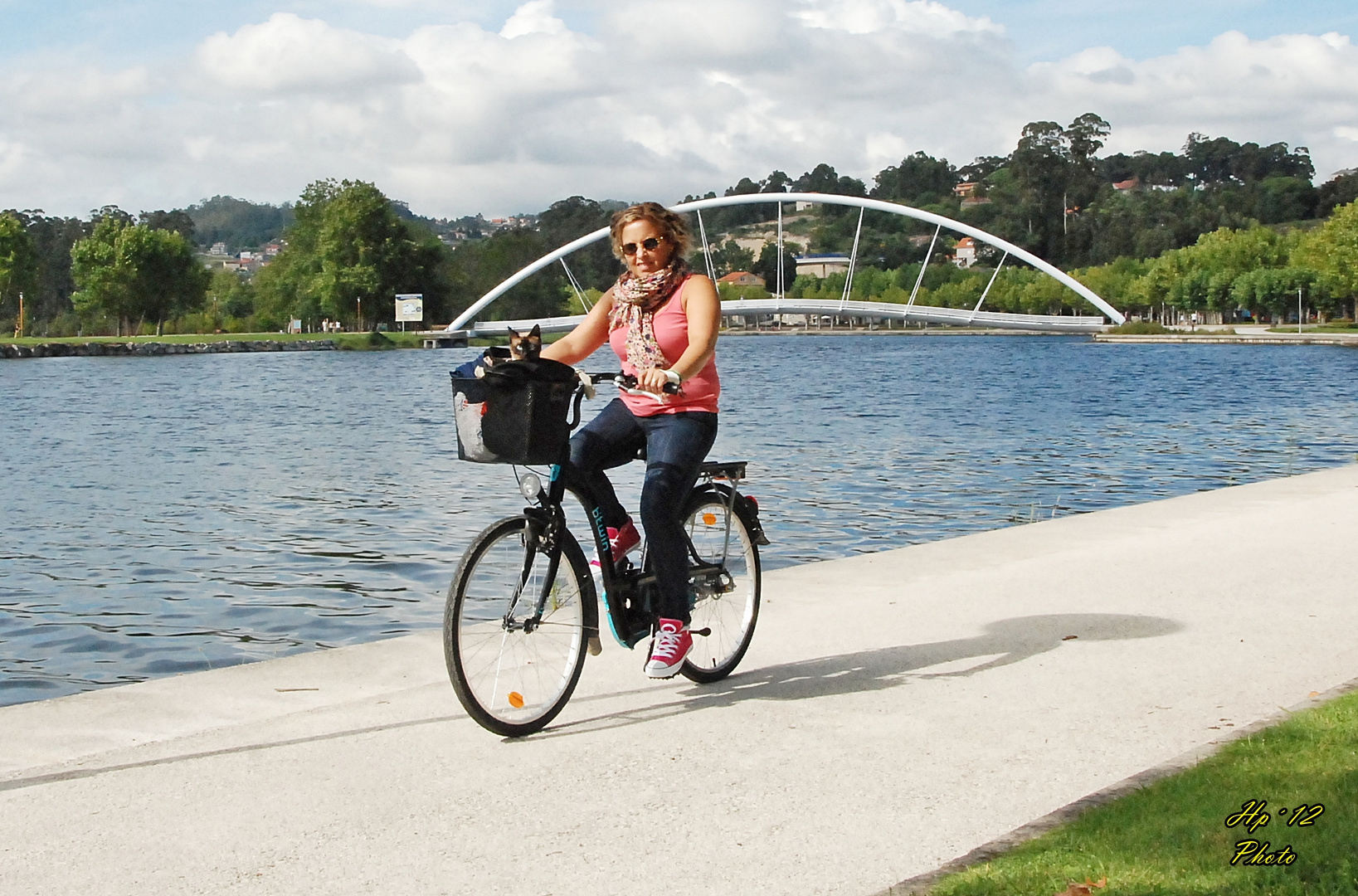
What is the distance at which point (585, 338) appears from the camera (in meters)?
5.39

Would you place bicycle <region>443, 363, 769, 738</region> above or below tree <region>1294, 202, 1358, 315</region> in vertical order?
below

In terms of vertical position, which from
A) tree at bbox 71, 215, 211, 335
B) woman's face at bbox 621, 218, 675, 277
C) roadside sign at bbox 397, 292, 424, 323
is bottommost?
woman's face at bbox 621, 218, 675, 277

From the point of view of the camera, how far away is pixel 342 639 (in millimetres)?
9227

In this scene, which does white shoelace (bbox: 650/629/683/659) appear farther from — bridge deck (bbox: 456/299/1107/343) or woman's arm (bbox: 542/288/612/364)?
bridge deck (bbox: 456/299/1107/343)

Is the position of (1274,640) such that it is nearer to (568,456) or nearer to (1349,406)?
(568,456)

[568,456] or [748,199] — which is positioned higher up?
[748,199]

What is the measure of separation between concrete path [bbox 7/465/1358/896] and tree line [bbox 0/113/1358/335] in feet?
298

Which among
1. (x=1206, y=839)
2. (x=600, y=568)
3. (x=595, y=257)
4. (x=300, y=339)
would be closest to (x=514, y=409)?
(x=600, y=568)

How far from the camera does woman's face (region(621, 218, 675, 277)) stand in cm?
525

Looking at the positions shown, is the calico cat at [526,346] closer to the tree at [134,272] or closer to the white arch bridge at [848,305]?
the white arch bridge at [848,305]

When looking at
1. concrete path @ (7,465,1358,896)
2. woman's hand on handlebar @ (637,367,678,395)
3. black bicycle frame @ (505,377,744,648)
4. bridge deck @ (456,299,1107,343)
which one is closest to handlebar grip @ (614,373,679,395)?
woman's hand on handlebar @ (637,367,678,395)

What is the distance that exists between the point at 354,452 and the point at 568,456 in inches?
856

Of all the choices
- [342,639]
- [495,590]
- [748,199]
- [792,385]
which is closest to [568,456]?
[495,590]

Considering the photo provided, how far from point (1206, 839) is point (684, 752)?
170 centimetres
